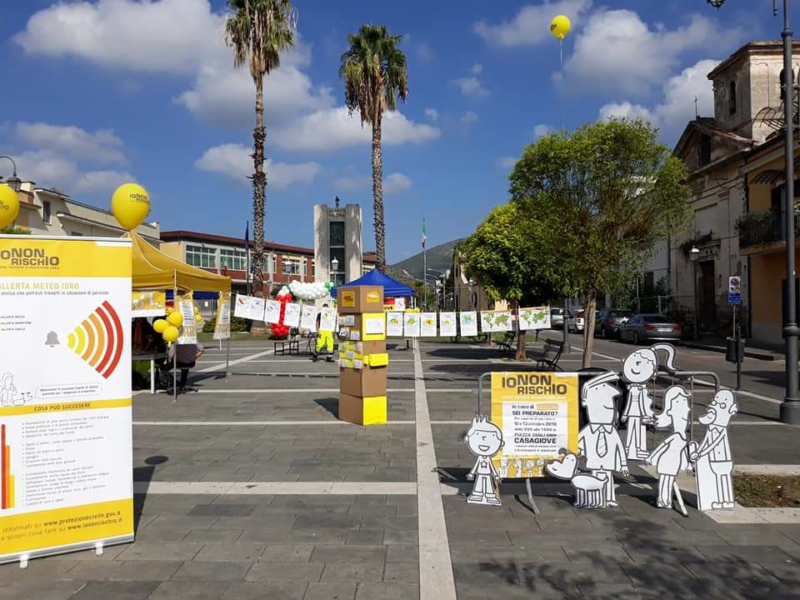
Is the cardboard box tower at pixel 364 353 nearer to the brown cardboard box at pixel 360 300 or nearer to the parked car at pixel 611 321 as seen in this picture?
the brown cardboard box at pixel 360 300

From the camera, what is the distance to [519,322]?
16.6m

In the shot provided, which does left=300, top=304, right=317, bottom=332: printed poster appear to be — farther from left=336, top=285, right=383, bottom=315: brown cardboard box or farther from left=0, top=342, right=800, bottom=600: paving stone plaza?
left=0, top=342, right=800, bottom=600: paving stone plaza

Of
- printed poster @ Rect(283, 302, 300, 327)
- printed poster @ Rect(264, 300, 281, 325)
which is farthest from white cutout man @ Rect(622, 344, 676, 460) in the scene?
printed poster @ Rect(283, 302, 300, 327)

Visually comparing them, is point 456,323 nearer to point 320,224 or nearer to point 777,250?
point 777,250

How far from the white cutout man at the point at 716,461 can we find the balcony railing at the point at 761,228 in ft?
70.9

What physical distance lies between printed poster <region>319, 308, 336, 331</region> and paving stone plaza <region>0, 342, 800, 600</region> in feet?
32.8

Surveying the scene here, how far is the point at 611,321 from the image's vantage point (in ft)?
103

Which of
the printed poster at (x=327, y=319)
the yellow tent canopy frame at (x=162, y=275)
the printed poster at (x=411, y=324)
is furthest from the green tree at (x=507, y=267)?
the yellow tent canopy frame at (x=162, y=275)

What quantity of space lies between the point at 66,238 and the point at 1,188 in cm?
704

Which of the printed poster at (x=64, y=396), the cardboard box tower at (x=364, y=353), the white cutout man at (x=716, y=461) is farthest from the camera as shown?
the cardboard box tower at (x=364, y=353)

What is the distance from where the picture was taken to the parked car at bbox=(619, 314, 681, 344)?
26.2m

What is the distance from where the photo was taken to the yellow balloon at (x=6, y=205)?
9820mm

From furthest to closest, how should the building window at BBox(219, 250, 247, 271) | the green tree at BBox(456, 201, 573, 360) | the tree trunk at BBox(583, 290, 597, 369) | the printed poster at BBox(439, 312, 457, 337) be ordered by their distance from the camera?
the building window at BBox(219, 250, 247, 271) → the green tree at BBox(456, 201, 573, 360) → the printed poster at BBox(439, 312, 457, 337) → the tree trunk at BBox(583, 290, 597, 369)

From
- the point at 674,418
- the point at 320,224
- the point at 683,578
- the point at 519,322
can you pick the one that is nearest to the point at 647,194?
the point at 519,322
